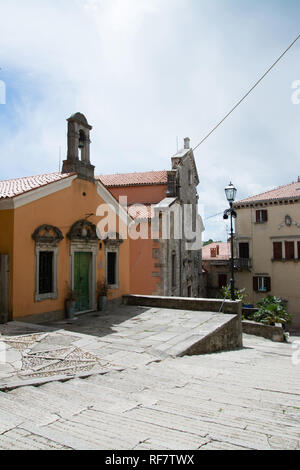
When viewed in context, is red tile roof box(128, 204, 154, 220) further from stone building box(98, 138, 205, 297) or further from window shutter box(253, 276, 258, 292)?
window shutter box(253, 276, 258, 292)

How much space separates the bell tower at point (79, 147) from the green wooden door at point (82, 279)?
2.79 meters

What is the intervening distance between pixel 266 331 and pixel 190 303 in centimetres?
511

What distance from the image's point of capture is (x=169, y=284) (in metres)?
19.7

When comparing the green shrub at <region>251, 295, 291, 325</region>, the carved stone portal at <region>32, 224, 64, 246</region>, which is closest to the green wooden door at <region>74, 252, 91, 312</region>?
the carved stone portal at <region>32, 224, 64, 246</region>

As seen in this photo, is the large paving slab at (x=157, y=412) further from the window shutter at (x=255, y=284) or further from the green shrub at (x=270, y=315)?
the window shutter at (x=255, y=284)

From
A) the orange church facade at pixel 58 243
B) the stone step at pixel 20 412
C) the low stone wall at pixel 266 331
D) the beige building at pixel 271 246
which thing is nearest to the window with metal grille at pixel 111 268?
the orange church facade at pixel 58 243

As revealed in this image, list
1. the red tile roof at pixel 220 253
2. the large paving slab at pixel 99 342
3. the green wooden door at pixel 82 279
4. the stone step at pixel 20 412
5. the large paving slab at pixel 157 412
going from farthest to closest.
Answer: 1. the red tile roof at pixel 220 253
2. the green wooden door at pixel 82 279
3. the large paving slab at pixel 99 342
4. the stone step at pixel 20 412
5. the large paving slab at pixel 157 412

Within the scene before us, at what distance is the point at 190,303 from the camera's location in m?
12.6

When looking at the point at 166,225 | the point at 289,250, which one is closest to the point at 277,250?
the point at 289,250

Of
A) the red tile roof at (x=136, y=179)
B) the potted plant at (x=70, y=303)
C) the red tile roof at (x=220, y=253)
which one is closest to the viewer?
the potted plant at (x=70, y=303)

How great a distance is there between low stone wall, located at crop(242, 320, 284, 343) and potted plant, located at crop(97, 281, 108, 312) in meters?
6.87

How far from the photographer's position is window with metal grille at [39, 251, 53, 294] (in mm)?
10538

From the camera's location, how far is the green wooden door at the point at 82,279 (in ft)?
39.6

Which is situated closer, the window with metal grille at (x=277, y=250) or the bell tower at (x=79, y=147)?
the bell tower at (x=79, y=147)
